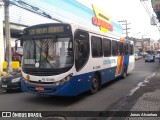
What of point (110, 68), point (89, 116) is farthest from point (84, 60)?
point (110, 68)

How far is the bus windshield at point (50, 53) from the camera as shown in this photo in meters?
8.82

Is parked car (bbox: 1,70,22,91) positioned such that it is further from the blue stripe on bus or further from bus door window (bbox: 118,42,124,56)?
bus door window (bbox: 118,42,124,56)

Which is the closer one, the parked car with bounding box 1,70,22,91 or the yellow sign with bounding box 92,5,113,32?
the parked car with bounding box 1,70,22,91

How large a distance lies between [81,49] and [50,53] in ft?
4.18

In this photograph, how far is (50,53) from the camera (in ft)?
29.4

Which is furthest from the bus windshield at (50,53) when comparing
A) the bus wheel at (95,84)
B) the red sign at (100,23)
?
the red sign at (100,23)

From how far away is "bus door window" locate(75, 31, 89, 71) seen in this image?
9.16m

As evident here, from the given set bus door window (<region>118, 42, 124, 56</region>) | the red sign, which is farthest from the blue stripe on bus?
the red sign

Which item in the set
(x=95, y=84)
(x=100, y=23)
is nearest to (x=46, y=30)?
(x=95, y=84)

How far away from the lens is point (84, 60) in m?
9.78

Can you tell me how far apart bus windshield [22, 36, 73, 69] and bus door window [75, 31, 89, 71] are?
13.4 inches

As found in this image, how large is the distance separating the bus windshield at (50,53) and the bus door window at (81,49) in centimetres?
34

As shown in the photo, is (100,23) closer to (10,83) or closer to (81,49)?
(10,83)

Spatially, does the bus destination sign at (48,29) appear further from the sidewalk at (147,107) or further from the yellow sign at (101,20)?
the yellow sign at (101,20)
